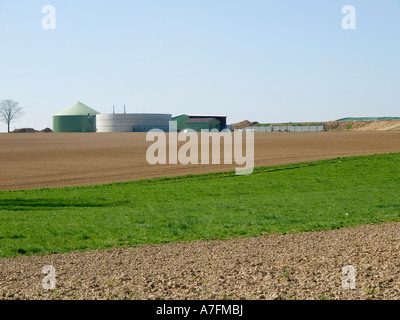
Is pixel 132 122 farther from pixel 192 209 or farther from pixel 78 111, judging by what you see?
pixel 192 209

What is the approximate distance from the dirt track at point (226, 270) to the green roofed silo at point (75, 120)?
5146 inches

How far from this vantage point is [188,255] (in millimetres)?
12508

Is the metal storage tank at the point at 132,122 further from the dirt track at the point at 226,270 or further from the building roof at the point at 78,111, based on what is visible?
the dirt track at the point at 226,270

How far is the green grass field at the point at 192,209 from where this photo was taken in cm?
1577

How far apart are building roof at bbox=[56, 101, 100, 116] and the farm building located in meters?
22.8

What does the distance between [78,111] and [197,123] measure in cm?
3262

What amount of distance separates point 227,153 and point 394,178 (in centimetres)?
2459

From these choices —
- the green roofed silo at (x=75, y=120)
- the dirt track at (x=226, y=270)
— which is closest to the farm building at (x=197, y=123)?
the green roofed silo at (x=75, y=120)

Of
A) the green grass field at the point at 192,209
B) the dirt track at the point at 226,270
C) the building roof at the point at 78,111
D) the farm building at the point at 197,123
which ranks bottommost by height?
the green grass field at the point at 192,209

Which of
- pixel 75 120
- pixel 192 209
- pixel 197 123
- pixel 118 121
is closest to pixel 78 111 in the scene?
pixel 75 120

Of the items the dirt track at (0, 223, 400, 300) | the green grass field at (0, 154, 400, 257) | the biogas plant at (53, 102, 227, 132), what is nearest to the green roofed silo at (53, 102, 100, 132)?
the biogas plant at (53, 102, 227, 132)

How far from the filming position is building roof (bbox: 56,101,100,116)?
472 ft

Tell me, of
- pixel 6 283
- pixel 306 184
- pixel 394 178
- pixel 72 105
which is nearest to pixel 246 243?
pixel 6 283
